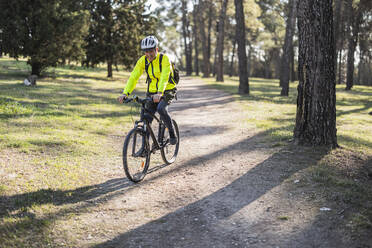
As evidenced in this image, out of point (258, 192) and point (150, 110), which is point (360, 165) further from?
point (150, 110)

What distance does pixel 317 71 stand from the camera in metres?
6.54

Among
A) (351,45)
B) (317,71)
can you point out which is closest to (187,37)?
(351,45)

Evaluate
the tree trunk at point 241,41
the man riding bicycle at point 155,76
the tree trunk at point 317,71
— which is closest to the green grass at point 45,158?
the man riding bicycle at point 155,76

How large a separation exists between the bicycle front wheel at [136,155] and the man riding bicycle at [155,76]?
0.39 m

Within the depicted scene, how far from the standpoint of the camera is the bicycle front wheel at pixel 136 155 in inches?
203

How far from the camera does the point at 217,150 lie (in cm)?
757

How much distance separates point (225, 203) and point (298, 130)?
316 centimetres

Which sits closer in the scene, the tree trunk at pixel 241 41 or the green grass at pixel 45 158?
the green grass at pixel 45 158

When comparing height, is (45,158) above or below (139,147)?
below

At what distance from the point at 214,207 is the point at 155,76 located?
2.39m

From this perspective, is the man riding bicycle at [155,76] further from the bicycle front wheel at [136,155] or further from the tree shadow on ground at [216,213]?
the tree shadow on ground at [216,213]

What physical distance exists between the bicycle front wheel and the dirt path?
178 millimetres

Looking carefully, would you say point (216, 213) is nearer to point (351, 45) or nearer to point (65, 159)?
point (65, 159)

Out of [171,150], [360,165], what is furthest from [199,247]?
[360,165]
